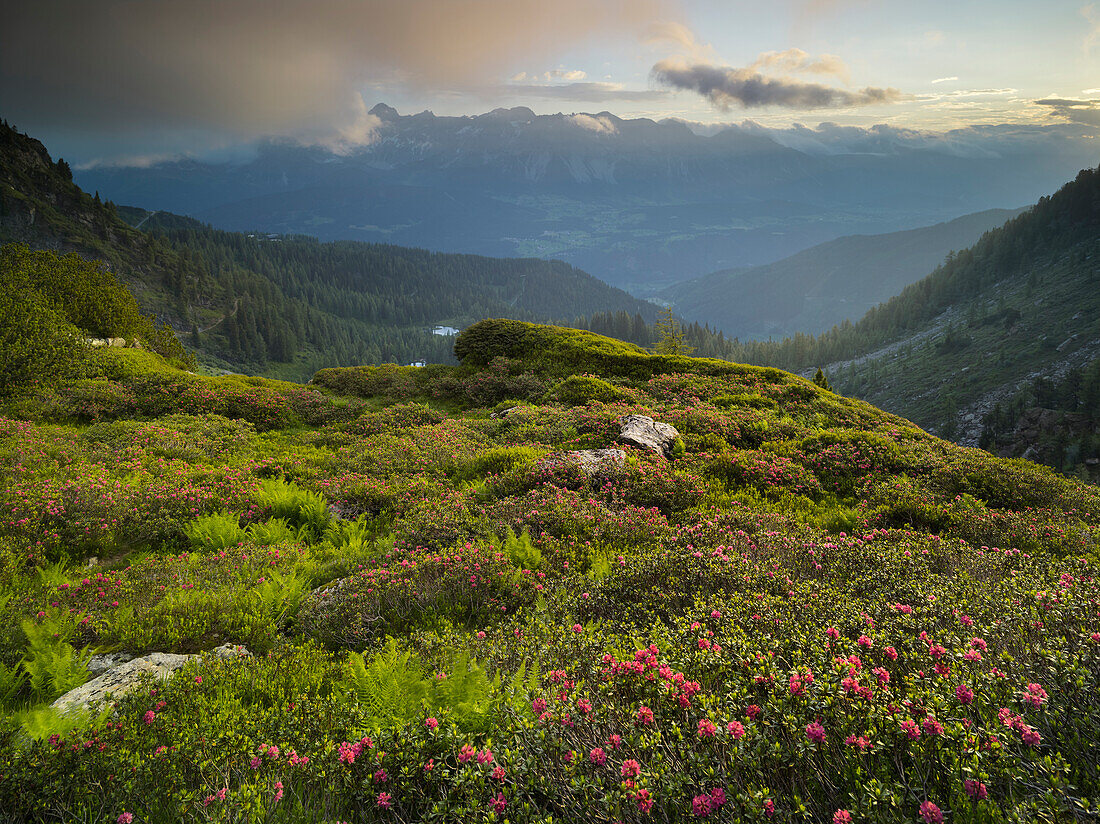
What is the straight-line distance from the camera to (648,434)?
460 inches

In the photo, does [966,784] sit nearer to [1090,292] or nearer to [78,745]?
[78,745]

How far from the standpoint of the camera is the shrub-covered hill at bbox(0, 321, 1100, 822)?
2.62 metres

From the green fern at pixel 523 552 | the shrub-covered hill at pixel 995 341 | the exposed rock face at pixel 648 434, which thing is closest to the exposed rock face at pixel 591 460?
the exposed rock face at pixel 648 434

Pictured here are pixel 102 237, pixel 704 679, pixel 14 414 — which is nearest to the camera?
pixel 704 679

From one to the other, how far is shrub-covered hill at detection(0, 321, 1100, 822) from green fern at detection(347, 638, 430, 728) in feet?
0.08

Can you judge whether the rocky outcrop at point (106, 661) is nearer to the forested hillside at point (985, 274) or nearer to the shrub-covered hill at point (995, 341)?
the shrub-covered hill at point (995, 341)

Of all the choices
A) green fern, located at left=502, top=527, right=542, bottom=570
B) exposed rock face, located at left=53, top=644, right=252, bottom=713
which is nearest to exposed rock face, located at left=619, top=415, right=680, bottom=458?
green fern, located at left=502, top=527, right=542, bottom=570

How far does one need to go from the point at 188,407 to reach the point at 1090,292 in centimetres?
20792

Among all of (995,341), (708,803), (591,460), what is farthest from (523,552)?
(995,341)

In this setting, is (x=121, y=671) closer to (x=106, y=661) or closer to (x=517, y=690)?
(x=106, y=661)

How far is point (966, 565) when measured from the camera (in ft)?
18.3

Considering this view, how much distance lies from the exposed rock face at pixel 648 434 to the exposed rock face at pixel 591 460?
3.09 ft

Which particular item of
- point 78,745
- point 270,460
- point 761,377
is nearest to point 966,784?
point 78,745

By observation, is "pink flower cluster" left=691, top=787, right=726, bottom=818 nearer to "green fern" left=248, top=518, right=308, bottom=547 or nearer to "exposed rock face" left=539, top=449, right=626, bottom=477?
"exposed rock face" left=539, top=449, right=626, bottom=477
